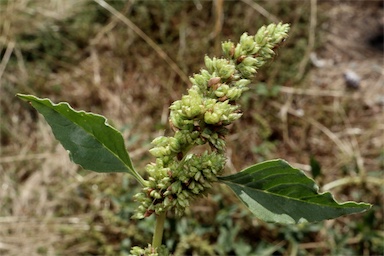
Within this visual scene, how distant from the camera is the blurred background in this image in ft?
9.86

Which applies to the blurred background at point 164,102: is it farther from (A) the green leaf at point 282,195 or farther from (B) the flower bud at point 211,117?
(B) the flower bud at point 211,117

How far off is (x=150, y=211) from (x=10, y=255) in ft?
7.89

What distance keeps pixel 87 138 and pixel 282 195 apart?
404 mm

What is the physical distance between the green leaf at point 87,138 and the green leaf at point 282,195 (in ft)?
0.70

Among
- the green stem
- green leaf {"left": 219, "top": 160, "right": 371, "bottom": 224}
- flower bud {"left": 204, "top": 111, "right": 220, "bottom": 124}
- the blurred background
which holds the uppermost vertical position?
the blurred background

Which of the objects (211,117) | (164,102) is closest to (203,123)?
(211,117)

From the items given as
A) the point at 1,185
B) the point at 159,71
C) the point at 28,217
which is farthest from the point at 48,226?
the point at 159,71

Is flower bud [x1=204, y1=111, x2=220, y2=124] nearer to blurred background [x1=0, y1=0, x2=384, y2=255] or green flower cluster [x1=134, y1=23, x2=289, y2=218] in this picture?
green flower cluster [x1=134, y1=23, x2=289, y2=218]

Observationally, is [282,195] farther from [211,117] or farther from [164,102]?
[164,102]

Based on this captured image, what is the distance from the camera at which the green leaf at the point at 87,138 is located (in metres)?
1.06

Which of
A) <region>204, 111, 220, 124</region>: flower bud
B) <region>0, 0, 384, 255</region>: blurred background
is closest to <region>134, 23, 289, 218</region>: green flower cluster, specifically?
<region>204, 111, 220, 124</region>: flower bud

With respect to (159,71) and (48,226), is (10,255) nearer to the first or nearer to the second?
(48,226)

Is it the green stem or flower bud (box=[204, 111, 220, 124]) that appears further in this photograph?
the green stem

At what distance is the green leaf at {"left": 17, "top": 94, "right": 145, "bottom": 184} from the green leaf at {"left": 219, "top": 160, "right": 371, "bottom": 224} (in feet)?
0.70
